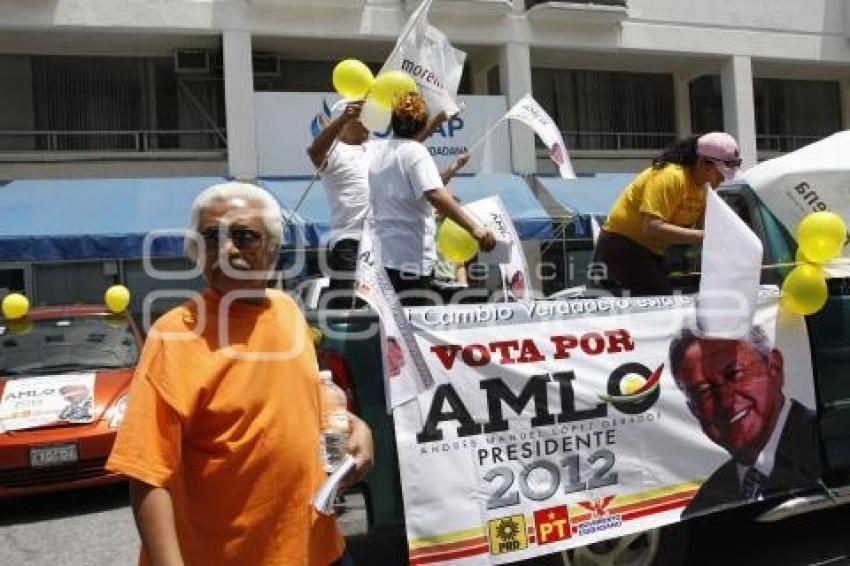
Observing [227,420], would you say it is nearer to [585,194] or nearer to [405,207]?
[405,207]

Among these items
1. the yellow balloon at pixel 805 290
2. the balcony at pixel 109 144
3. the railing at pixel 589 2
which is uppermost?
the railing at pixel 589 2

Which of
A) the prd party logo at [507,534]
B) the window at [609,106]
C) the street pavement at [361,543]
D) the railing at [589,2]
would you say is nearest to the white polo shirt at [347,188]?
the street pavement at [361,543]

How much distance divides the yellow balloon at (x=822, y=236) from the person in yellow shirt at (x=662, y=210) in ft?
1.84

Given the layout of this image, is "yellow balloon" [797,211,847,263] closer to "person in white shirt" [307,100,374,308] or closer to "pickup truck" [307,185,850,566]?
"pickup truck" [307,185,850,566]

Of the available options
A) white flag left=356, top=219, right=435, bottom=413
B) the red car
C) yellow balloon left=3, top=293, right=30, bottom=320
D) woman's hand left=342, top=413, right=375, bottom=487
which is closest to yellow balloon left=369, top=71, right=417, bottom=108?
white flag left=356, top=219, right=435, bottom=413

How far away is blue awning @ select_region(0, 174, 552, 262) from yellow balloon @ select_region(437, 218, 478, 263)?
636 cm

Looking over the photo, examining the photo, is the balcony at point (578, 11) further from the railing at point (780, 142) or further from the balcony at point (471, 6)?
the railing at point (780, 142)

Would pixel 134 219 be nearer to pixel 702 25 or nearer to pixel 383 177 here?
pixel 383 177

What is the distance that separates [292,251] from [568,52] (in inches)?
304

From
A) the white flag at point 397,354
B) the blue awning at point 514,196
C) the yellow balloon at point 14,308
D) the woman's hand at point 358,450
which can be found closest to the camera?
the woman's hand at point 358,450

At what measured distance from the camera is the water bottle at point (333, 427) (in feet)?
7.66

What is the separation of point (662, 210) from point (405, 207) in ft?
4.67

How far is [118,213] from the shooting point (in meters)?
12.9

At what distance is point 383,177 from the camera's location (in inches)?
176
